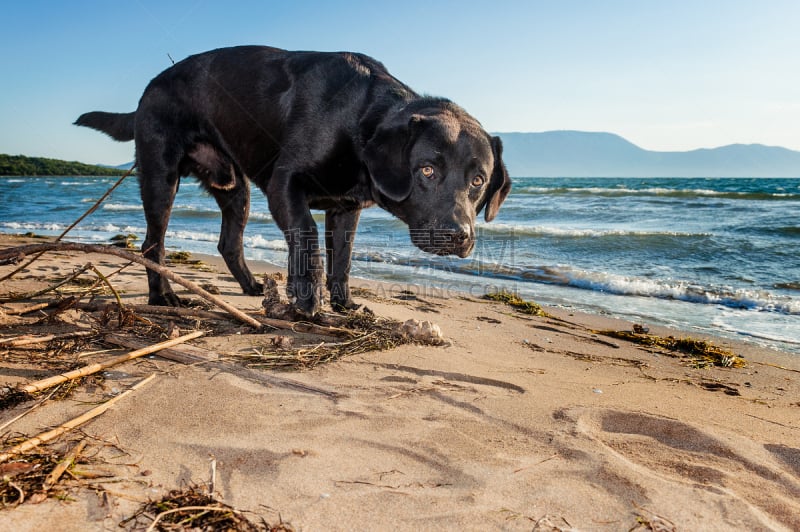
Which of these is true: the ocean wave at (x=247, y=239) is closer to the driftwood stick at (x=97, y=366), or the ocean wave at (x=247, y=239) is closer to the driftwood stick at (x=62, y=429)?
the driftwood stick at (x=97, y=366)

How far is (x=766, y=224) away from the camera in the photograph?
11828 millimetres

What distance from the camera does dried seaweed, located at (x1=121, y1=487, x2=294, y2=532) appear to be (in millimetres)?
1422

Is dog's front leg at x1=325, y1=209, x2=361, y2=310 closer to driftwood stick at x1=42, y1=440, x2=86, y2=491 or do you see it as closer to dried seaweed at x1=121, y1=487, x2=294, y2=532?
driftwood stick at x1=42, y1=440, x2=86, y2=491

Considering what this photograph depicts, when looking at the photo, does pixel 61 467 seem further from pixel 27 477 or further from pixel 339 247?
pixel 339 247

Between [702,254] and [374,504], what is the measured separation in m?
8.63

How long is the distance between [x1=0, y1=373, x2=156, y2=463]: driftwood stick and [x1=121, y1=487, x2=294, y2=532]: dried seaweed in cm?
46

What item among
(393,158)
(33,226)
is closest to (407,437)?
(393,158)

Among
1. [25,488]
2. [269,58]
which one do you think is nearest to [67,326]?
[25,488]

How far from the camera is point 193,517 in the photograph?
1430 millimetres

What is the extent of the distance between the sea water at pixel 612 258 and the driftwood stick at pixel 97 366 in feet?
9.75

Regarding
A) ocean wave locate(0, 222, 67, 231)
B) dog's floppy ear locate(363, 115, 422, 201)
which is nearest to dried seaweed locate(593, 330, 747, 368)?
dog's floppy ear locate(363, 115, 422, 201)

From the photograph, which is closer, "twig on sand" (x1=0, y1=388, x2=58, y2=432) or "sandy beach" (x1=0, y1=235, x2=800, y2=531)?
"sandy beach" (x1=0, y1=235, x2=800, y2=531)

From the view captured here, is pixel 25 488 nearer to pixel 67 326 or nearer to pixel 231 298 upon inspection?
pixel 67 326

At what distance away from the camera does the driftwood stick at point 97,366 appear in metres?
2.13
